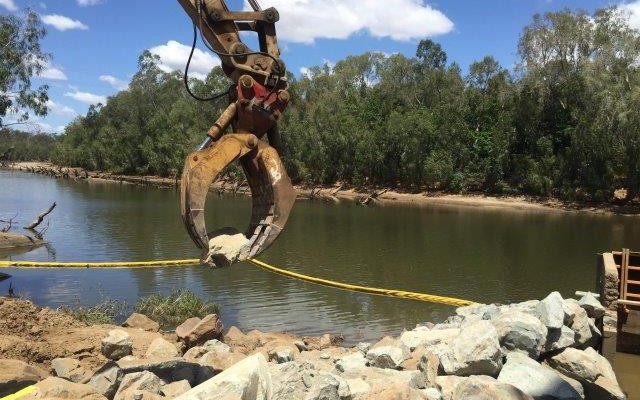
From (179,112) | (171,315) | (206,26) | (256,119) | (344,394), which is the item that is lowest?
(171,315)

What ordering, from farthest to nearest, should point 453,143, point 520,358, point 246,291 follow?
point 453,143, point 246,291, point 520,358

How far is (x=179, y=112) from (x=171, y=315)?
55.2 metres

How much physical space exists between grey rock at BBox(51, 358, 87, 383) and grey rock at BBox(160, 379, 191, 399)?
1.82 meters

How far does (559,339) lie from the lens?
23.6 feet

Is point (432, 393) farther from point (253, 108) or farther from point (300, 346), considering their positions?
point (300, 346)

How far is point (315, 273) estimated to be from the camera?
16984mm

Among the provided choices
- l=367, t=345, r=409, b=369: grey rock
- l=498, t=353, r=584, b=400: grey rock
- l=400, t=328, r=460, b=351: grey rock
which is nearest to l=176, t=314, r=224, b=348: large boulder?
l=400, t=328, r=460, b=351: grey rock

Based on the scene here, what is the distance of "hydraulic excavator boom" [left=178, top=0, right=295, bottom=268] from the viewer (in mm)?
5145

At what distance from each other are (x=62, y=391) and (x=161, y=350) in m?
3.10

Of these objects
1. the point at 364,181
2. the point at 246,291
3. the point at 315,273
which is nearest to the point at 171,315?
the point at 246,291

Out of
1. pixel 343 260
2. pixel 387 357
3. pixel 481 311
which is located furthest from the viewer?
pixel 343 260

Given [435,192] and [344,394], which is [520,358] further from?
[435,192]

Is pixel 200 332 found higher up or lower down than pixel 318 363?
lower down

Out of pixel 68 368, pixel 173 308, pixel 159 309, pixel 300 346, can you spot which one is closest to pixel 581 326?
pixel 300 346
